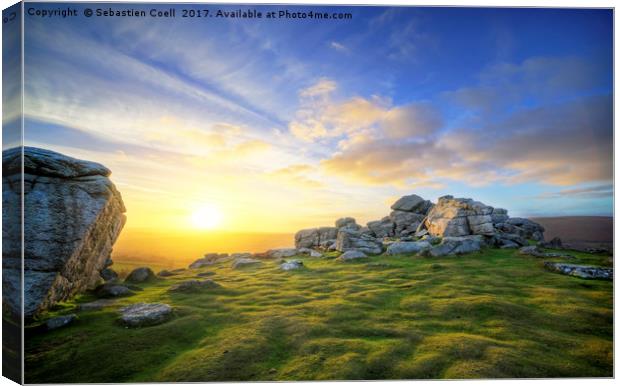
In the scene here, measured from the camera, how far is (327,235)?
52156 mm

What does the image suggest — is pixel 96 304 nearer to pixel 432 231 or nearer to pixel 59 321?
pixel 59 321

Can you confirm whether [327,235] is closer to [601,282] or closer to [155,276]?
[155,276]

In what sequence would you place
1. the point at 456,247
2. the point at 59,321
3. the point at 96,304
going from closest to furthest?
the point at 59,321 < the point at 96,304 < the point at 456,247

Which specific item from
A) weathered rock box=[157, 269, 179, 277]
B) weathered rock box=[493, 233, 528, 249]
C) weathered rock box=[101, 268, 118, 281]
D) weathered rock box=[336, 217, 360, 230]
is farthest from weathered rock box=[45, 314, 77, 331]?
weathered rock box=[336, 217, 360, 230]

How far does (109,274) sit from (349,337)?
18261 mm

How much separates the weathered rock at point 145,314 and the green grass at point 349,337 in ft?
1.92

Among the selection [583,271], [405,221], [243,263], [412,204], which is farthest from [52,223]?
[412,204]

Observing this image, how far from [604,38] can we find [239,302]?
22242mm

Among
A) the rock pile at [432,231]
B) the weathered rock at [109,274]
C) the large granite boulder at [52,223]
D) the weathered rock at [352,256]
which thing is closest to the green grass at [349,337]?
the large granite boulder at [52,223]

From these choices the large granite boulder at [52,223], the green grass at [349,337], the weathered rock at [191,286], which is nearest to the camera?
the green grass at [349,337]

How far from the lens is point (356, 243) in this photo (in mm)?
40000

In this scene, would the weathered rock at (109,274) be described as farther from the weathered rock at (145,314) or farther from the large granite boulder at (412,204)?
the large granite boulder at (412,204)

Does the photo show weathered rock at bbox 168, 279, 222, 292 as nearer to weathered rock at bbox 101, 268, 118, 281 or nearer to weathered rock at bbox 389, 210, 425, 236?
weathered rock at bbox 101, 268, 118, 281

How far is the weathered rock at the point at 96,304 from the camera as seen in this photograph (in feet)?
52.8
